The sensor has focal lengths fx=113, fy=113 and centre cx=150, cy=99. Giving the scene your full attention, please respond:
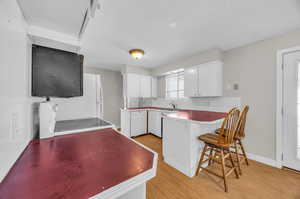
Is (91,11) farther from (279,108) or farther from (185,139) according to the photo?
(279,108)

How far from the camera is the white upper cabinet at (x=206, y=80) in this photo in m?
2.57

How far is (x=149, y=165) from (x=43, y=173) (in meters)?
0.50

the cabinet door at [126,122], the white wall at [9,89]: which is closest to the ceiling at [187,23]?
the white wall at [9,89]

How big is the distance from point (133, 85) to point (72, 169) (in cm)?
344

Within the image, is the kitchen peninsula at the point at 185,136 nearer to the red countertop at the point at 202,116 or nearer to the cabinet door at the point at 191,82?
the red countertop at the point at 202,116

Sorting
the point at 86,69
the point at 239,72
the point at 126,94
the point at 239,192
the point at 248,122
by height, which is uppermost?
the point at 86,69

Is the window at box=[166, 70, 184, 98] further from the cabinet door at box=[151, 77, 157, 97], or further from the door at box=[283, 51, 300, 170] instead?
the door at box=[283, 51, 300, 170]

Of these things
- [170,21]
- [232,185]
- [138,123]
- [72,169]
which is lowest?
[232,185]

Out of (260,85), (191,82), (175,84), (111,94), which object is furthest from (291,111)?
(111,94)

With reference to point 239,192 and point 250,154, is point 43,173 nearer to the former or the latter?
point 239,192

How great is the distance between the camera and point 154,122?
12.2 feet

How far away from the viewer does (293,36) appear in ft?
6.18

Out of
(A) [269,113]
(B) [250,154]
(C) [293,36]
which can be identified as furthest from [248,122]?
(C) [293,36]

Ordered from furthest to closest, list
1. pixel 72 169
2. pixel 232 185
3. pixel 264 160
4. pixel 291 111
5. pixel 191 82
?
pixel 191 82 < pixel 264 160 < pixel 291 111 < pixel 232 185 < pixel 72 169
